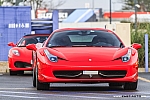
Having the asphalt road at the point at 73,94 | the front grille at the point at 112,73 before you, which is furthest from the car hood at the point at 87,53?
the asphalt road at the point at 73,94

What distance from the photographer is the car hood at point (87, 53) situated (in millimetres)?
10875

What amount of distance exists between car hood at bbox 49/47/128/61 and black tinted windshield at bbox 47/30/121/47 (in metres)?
0.61

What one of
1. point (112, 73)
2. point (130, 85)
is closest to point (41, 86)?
point (112, 73)

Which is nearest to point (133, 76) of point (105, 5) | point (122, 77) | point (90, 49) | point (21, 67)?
point (122, 77)

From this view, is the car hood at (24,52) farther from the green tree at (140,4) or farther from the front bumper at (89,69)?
the green tree at (140,4)

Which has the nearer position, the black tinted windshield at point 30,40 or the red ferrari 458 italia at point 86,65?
the red ferrari 458 italia at point 86,65

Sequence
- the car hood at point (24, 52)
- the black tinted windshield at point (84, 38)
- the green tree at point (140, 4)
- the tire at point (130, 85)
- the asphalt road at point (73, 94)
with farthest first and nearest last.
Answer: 1. the green tree at point (140, 4)
2. the car hood at point (24, 52)
3. the black tinted windshield at point (84, 38)
4. the tire at point (130, 85)
5. the asphalt road at point (73, 94)

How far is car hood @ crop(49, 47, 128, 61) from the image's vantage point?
10.9 meters

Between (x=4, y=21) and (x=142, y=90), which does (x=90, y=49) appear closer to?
(x=142, y=90)

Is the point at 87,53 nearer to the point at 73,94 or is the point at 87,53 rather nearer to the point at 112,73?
the point at 112,73

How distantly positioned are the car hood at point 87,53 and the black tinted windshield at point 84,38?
0.61m

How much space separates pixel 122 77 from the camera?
10.9 metres

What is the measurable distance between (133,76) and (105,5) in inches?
3433

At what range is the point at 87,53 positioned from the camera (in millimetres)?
11039
